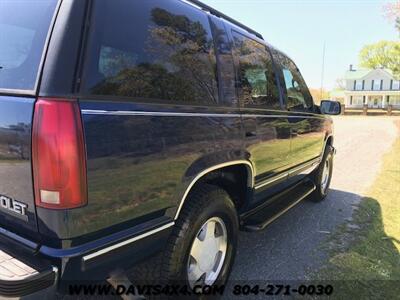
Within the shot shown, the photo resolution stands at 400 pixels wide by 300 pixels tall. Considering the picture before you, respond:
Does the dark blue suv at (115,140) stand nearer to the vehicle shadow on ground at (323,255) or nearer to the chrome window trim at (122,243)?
the chrome window trim at (122,243)

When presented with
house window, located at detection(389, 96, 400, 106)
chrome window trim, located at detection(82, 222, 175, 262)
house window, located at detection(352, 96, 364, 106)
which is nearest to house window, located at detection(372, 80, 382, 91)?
house window, located at detection(352, 96, 364, 106)

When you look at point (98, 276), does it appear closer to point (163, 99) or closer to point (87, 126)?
point (87, 126)

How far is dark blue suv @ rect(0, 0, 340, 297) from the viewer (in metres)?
1.78

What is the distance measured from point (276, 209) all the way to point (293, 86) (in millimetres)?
1709

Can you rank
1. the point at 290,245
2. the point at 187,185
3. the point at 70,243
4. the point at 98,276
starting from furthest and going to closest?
the point at 290,245 → the point at 187,185 → the point at 98,276 → the point at 70,243

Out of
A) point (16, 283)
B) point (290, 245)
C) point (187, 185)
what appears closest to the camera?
point (16, 283)

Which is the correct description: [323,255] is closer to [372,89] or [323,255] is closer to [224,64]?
[224,64]

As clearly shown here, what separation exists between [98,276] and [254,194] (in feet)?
5.96

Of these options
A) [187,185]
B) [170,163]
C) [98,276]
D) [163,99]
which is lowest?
[98,276]

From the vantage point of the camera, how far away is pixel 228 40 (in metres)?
3.15

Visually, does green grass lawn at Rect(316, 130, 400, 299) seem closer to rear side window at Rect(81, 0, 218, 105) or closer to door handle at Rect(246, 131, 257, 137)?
door handle at Rect(246, 131, 257, 137)

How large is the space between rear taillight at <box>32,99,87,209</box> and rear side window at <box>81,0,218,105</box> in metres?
0.18

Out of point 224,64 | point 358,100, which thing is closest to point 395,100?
point 358,100

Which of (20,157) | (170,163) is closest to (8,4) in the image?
(20,157)
